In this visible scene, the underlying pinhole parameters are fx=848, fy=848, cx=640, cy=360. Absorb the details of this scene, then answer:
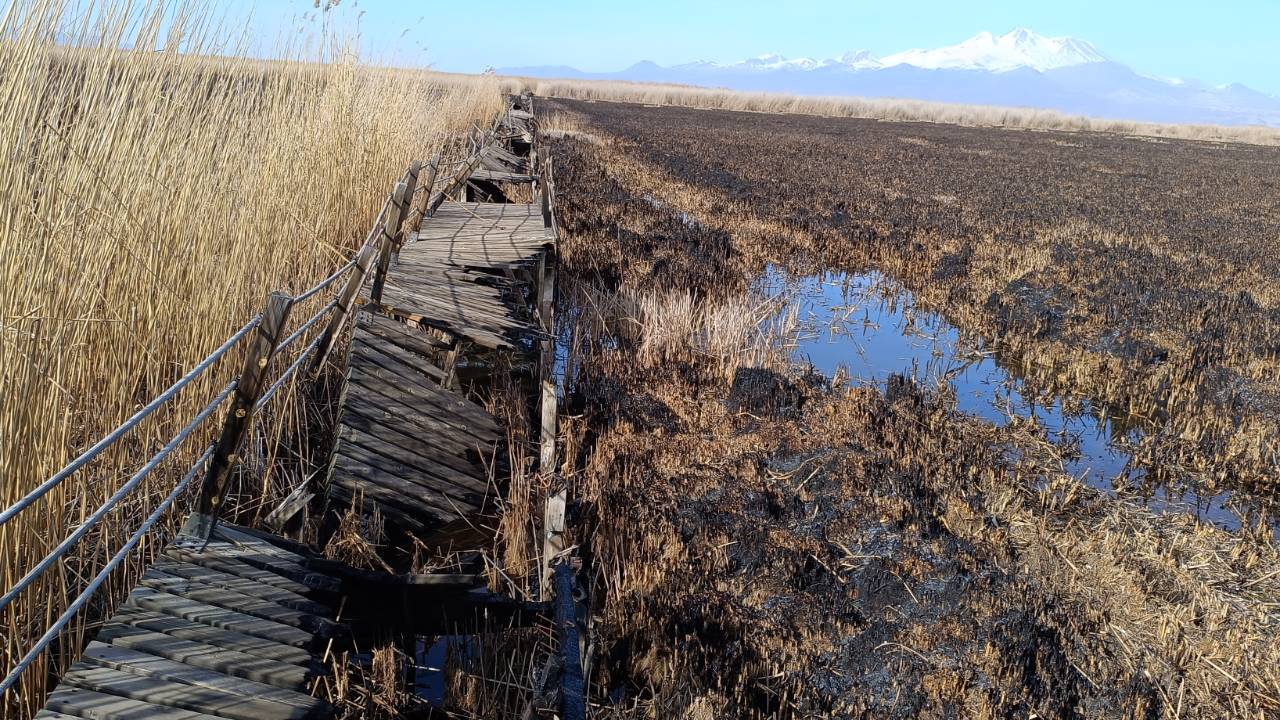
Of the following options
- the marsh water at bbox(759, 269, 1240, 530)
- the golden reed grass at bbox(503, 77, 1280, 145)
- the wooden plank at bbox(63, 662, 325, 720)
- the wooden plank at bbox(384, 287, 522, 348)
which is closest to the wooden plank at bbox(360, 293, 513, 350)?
the wooden plank at bbox(384, 287, 522, 348)

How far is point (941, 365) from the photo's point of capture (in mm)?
6223

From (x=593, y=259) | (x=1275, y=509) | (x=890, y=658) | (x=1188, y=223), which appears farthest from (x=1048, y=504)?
(x=1188, y=223)

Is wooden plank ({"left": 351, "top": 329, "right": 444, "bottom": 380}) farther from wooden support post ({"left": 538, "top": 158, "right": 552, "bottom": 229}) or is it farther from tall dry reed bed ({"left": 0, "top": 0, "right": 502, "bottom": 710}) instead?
wooden support post ({"left": 538, "top": 158, "right": 552, "bottom": 229})

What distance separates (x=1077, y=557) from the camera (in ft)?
A: 11.8

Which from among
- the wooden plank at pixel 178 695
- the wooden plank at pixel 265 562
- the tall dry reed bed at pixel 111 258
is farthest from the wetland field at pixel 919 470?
the tall dry reed bed at pixel 111 258

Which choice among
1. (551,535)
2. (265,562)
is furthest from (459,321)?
(265,562)

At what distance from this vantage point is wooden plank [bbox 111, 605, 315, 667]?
192 cm

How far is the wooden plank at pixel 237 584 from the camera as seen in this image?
84.3 inches

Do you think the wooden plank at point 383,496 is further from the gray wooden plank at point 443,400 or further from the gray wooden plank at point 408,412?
the gray wooden plank at point 443,400

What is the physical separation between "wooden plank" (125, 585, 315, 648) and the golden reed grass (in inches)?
1711

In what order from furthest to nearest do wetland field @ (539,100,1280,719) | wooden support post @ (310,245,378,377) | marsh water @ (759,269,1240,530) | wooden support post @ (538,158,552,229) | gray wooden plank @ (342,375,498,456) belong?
wooden support post @ (538,158,552,229), marsh water @ (759,269,1240,530), wooden support post @ (310,245,378,377), gray wooden plank @ (342,375,498,456), wetland field @ (539,100,1280,719)

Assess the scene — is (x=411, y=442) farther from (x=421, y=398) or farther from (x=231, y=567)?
(x=231, y=567)

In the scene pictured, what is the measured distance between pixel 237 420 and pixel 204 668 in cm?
67

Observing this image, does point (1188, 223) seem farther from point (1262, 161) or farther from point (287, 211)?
point (1262, 161)
